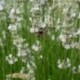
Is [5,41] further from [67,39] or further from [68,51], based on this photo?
[67,39]

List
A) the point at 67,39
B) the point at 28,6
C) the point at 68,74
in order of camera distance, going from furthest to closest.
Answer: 1. the point at 28,6
2. the point at 68,74
3. the point at 67,39

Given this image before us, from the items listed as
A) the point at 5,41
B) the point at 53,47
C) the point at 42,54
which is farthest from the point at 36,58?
the point at 5,41

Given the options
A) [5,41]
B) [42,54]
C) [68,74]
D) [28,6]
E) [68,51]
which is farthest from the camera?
[28,6]

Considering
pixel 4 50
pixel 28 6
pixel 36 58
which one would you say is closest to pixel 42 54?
pixel 36 58

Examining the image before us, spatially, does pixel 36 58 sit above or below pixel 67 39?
below

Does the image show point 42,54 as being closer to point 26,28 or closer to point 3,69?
point 3,69

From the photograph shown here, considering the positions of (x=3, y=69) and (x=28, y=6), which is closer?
(x=3, y=69)
